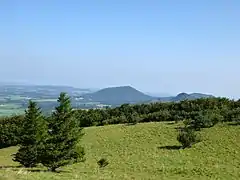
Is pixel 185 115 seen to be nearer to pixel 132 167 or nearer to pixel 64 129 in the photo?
pixel 132 167

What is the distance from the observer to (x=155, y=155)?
2068 inches

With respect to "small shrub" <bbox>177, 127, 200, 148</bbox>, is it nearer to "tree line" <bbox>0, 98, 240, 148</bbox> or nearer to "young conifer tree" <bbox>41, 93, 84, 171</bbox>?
"tree line" <bbox>0, 98, 240, 148</bbox>

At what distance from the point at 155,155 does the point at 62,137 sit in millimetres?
20148

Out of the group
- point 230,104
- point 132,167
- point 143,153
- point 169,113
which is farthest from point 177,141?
point 230,104

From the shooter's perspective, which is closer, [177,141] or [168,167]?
[168,167]

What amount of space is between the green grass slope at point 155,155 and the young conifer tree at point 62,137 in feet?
4.90

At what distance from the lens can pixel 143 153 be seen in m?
55.5

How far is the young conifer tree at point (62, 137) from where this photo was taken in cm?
3491

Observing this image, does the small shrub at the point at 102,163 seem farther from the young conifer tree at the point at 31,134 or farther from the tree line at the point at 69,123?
the young conifer tree at the point at 31,134

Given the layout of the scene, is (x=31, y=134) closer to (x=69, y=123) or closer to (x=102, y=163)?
(x=69, y=123)

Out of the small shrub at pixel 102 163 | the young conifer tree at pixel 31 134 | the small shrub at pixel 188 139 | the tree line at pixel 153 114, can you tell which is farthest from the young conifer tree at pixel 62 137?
the tree line at pixel 153 114

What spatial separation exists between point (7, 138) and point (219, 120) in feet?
145

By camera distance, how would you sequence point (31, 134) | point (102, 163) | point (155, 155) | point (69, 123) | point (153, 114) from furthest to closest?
point (153, 114) → point (155, 155) → point (102, 163) → point (31, 134) → point (69, 123)

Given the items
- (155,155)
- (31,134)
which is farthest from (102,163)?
(155,155)
